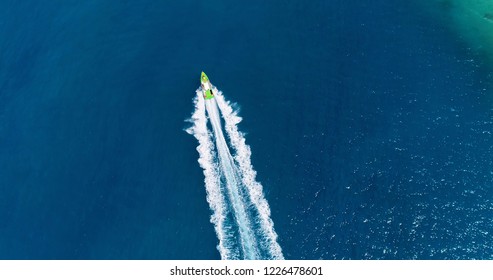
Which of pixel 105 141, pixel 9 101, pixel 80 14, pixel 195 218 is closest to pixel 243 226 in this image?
pixel 195 218

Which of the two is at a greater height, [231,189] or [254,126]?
[254,126]

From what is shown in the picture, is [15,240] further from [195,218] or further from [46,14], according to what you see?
[46,14]

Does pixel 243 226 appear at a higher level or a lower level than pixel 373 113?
lower

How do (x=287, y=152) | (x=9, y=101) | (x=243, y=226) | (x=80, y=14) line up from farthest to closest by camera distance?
1. (x=80, y=14)
2. (x=9, y=101)
3. (x=287, y=152)
4. (x=243, y=226)

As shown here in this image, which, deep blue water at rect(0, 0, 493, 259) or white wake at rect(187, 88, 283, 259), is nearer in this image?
white wake at rect(187, 88, 283, 259)

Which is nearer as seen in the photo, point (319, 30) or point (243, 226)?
point (243, 226)
